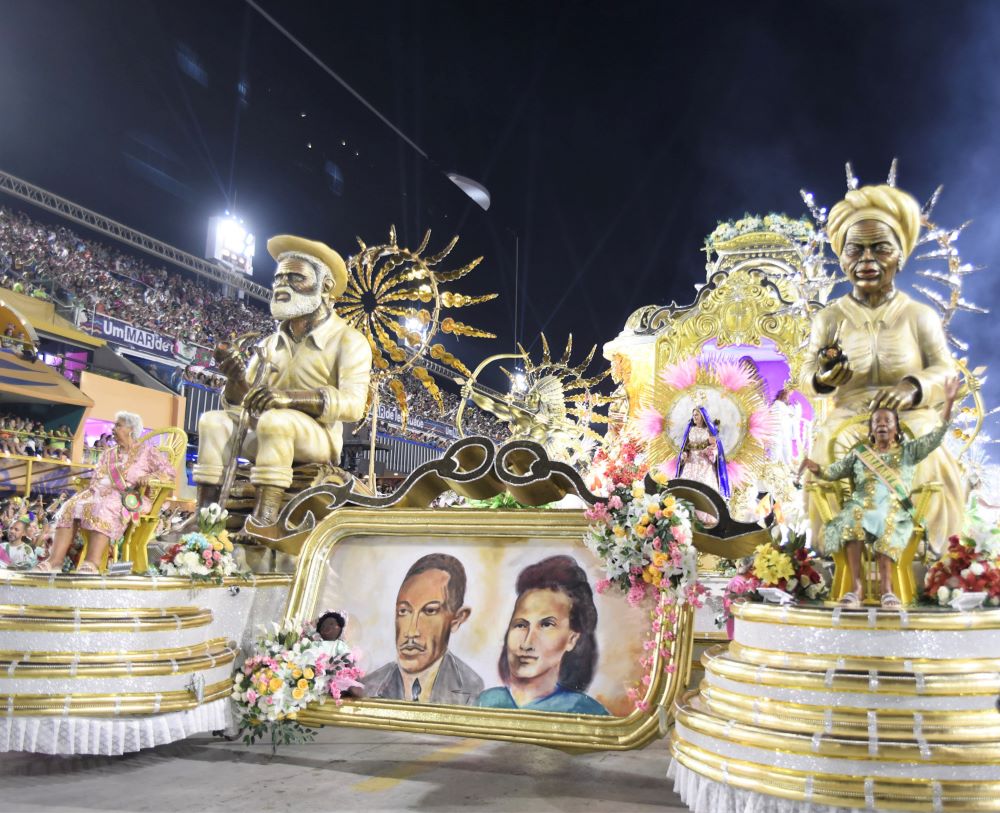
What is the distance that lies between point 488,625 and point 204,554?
135 centimetres

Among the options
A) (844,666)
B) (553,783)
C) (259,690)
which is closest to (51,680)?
(259,690)

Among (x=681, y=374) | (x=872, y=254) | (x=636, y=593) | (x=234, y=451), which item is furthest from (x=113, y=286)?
(x=872, y=254)

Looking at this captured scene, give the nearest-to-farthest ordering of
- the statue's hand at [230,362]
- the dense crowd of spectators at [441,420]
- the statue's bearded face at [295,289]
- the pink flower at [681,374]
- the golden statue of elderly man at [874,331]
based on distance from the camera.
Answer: the golden statue of elderly man at [874,331] → the statue's hand at [230,362] → the statue's bearded face at [295,289] → the pink flower at [681,374] → the dense crowd of spectators at [441,420]

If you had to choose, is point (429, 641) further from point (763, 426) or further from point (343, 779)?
point (763, 426)

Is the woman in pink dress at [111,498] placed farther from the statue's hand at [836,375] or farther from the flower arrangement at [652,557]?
the statue's hand at [836,375]

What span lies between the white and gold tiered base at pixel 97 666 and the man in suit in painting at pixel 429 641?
809 mm

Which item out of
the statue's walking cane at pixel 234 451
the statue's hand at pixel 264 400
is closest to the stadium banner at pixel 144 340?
the statue's walking cane at pixel 234 451

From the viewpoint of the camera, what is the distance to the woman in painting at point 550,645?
144 inches

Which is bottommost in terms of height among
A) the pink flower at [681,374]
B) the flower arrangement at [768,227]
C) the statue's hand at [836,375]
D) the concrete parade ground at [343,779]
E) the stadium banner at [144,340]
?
the concrete parade ground at [343,779]

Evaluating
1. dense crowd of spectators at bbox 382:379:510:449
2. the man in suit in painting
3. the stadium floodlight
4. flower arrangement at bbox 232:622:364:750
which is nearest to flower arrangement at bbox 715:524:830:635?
the man in suit in painting

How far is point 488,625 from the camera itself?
154 inches

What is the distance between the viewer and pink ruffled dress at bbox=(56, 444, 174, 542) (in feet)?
13.3

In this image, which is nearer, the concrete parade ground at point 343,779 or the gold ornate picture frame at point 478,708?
the concrete parade ground at point 343,779

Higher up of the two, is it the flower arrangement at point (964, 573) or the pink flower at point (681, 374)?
the pink flower at point (681, 374)
